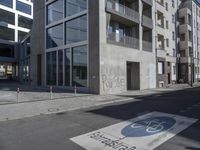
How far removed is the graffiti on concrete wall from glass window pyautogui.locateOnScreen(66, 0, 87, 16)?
25.1ft

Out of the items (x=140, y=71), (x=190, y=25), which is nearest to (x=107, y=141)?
(x=140, y=71)

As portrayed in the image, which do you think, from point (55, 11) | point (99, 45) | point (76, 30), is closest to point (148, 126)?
point (99, 45)

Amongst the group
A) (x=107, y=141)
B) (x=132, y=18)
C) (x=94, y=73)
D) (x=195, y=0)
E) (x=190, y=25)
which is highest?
(x=195, y=0)

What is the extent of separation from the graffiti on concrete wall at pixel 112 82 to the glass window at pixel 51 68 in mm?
8254

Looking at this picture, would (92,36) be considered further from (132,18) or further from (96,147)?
(96,147)

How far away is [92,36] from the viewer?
69.1 ft

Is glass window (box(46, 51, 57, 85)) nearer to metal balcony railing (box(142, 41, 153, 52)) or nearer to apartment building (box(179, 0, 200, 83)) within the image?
metal balcony railing (box(142, 41, 153, 52))

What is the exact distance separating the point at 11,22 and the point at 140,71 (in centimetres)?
3816

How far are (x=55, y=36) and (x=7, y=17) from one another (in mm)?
29941

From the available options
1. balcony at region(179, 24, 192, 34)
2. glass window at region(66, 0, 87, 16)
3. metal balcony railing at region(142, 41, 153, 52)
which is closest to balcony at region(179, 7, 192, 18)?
balcony at region(179, 24, 192, 34)

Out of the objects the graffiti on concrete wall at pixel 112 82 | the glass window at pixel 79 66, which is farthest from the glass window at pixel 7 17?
the graffiti on concrete wall at pixel 112 82

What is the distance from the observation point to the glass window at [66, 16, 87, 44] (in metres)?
22.4

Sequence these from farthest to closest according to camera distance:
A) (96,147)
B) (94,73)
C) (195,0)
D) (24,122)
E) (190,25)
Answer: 1. (195,0)
2. (190,25)
3. (94,73)
4. (24,122)
5. (96,147)

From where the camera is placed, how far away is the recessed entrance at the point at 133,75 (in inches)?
1056
